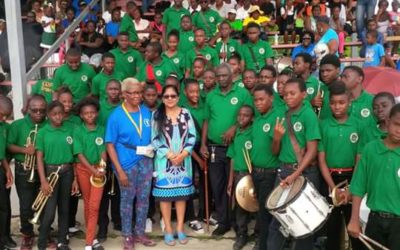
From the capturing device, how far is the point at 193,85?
22.1 feet

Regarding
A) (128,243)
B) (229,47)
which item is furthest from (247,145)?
(229,47)

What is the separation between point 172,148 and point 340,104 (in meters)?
1.91

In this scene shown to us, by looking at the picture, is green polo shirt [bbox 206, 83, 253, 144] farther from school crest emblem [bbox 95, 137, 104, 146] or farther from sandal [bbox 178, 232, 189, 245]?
school crest emblem [bbox 95, 137, 104, 146]

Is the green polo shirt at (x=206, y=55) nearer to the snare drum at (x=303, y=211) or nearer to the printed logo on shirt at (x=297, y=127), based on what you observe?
the printed logo on shirt at (x=297, y=127)

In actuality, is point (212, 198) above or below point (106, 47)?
below

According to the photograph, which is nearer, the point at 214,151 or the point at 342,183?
the point at 342,183

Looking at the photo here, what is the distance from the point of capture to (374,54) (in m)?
11.4

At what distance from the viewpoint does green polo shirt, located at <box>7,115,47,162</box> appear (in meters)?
Result: 6.38

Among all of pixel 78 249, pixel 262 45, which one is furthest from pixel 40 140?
pixel 262 45

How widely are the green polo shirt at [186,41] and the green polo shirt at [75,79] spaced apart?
7.05ft

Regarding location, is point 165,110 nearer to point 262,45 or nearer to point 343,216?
point 343,216

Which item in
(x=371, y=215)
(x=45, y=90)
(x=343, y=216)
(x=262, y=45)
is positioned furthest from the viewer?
(x=262, y=45)

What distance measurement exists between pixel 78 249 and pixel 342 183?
2.99 meters

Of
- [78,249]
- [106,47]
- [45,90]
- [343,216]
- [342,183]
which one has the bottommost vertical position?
[78,249]
